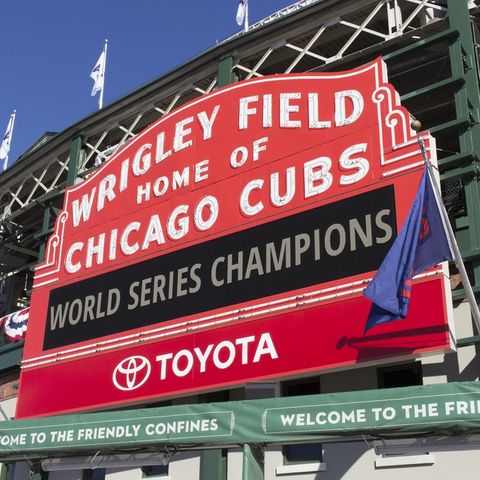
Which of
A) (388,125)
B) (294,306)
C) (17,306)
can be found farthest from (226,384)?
(17,306)

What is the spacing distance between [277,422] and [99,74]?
18104 mm

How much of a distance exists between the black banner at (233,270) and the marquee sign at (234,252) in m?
0.03

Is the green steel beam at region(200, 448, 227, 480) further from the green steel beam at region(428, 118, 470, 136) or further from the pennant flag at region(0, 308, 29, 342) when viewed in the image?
the pennant flag at region(0, 308, 29, 342)

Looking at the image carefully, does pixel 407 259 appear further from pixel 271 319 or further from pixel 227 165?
pixel 227 165

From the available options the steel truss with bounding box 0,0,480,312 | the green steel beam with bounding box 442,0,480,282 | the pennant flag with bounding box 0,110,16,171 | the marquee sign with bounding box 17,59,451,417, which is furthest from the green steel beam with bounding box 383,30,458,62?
the pennant flag with bounding box 0,110,16,171

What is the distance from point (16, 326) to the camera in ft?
65.0

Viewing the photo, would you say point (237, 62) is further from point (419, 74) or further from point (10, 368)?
point (10, 368)

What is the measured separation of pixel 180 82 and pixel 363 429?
12.2 meters

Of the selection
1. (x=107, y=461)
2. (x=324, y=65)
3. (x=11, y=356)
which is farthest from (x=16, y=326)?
(x=324, y=65)

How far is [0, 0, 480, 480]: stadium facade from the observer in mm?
9438

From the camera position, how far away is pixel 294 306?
12.2 meters

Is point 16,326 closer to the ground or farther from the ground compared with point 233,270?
farther from the ground

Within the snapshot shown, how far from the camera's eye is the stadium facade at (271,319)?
9438 mm

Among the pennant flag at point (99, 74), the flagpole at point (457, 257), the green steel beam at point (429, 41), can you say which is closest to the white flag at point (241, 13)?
the pennant flag at point (99, 74)
